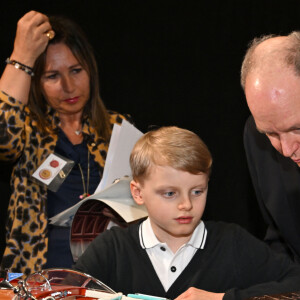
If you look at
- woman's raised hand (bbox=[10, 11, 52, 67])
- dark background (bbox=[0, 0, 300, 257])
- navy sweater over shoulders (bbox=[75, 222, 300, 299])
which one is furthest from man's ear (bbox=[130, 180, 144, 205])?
dark background (bbox=[0, 0, 300, 257])

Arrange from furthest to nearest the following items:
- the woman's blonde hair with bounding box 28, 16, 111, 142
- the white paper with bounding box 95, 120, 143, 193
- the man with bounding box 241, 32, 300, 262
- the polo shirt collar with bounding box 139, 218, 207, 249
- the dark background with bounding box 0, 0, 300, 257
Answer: the dark background with bounding box 0, 0, 300, 257 → the woman's blonde hair with bounding box 28, 16, 111, 142 → the white paper with bounding box 95, 120, 143, 193 → the polo shirt collar with bounding box 139, 218, 207, 249 → the man with bounding box 241, 32, 300, 262

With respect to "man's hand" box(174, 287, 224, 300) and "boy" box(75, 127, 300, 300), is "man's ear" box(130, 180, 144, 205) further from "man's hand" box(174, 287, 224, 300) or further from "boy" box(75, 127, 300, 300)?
"man's hand" box(174, 287, 224, 300)

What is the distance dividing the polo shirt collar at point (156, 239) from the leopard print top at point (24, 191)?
2.18 feet

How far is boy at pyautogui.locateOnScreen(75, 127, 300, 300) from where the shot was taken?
1711 millimetres

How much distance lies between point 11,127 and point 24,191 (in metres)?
0.28

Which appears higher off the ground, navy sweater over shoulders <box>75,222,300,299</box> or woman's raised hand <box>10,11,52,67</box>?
woman's raised hand <box>10,11,52,67</box>

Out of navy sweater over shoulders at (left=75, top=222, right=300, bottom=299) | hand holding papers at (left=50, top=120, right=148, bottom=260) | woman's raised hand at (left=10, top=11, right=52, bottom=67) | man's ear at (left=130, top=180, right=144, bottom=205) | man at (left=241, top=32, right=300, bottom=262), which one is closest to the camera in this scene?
man at (left=241, top=32, right=300, bottom=262)

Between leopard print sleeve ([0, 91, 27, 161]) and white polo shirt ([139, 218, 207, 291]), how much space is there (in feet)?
2.56

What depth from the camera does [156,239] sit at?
181 cm

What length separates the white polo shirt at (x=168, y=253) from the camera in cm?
175

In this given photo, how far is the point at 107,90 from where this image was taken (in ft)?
11.1

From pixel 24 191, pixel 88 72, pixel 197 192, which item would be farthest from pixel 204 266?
pixel 88 72

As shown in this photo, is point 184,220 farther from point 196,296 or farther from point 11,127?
point 11,127

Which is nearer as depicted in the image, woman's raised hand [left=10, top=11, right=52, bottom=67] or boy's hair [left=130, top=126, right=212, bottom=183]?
boy's hair [left=130, top=126, right=212, bottom=183]
